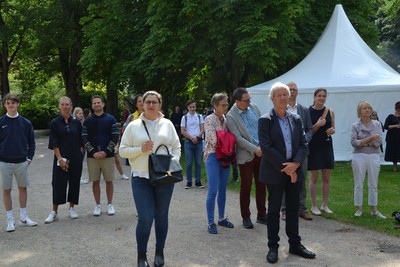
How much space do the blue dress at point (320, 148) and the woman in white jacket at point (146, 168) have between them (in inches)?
115

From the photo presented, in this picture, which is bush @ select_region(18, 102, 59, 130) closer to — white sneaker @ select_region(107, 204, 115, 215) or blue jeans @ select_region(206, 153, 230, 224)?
white sneaker @ select_region(107, 204, 115, 215)

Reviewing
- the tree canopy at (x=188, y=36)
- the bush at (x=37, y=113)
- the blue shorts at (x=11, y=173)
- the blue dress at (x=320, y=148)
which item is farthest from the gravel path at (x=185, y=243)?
the bush at (x=37, y=113)

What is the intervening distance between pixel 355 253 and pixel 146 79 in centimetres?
1304

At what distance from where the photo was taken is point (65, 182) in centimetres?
711

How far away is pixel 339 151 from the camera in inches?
539

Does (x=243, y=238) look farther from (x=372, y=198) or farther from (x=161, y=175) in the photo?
(x=372, y=198)

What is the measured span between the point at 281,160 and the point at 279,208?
1.93ft

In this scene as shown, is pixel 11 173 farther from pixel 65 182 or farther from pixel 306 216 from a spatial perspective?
pixel 306 216

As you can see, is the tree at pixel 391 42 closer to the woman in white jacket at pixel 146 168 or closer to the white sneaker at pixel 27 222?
the white sneaker at pixel 27 222

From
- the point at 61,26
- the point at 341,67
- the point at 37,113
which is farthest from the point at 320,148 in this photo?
the point at 37,113

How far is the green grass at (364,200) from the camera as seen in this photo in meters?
6.54

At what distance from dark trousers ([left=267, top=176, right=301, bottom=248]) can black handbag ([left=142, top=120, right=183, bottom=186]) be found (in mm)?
1185

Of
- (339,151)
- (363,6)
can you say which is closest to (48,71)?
(363,6)

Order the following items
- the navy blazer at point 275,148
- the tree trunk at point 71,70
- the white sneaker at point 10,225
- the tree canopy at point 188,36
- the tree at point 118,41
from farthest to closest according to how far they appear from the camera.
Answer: the tree trunk at point 71,70 → the tree at point 118,41 → the tree canopy at point 188,36 → the white sneaker at point 10,225 → the navy blazer at point 275,148
